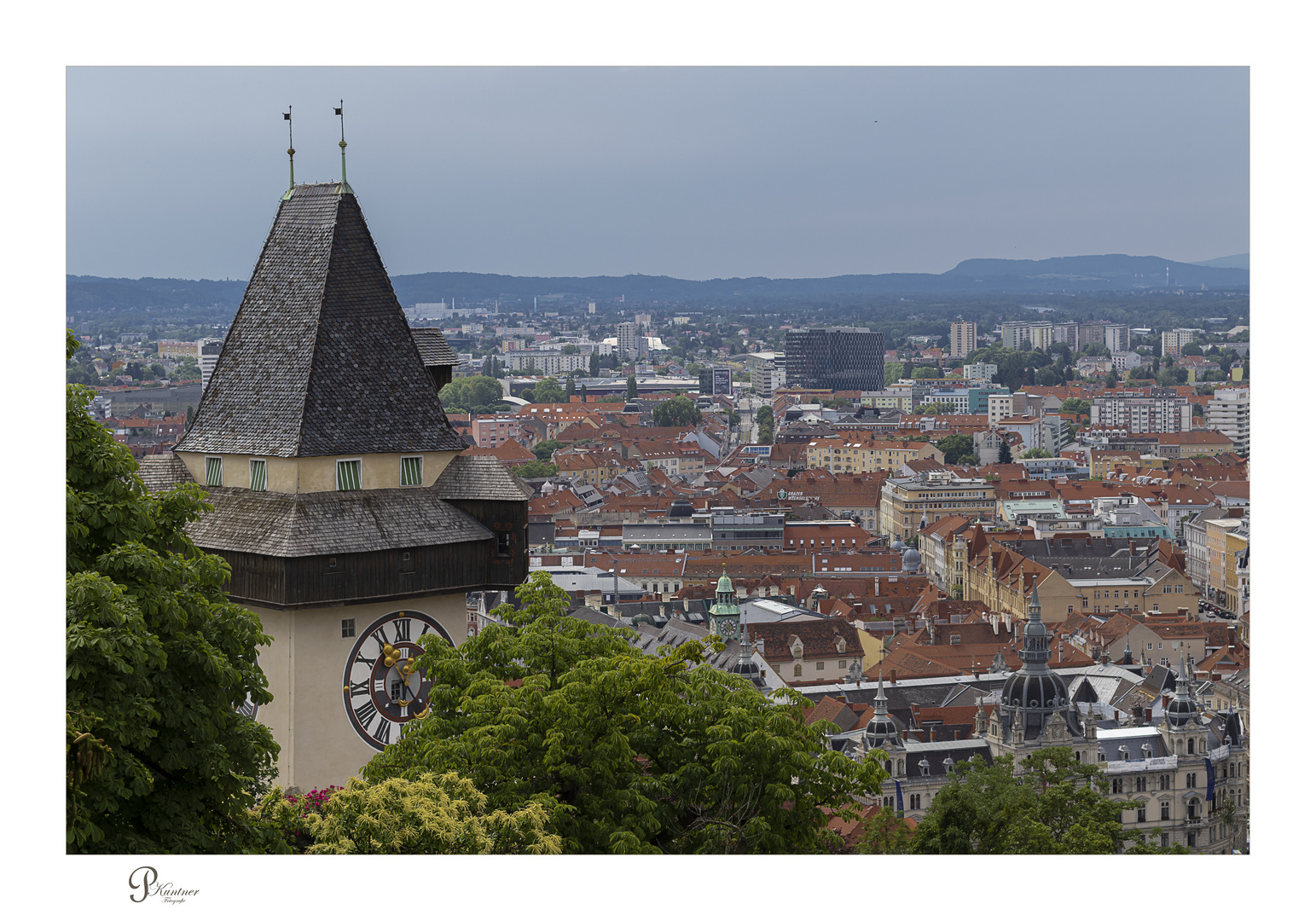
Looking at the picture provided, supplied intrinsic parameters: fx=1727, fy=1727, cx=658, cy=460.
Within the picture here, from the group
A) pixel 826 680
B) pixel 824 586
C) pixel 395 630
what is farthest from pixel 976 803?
pixel 824 586

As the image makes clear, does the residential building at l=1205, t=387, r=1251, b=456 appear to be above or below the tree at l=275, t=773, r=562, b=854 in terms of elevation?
above

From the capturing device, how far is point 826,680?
84.2 metres

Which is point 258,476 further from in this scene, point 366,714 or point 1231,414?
point 1231,414

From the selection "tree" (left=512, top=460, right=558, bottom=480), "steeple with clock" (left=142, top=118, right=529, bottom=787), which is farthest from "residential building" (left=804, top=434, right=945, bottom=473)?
"steeple with clock" (left=142, top=118, right=529, bottom=787)

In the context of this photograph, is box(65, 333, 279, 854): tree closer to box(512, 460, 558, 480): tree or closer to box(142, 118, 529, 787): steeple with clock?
box(142, 118, 529, 787): steeple with clock

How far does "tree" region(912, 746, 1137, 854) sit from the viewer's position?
1335 inches

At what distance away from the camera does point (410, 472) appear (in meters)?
21.1

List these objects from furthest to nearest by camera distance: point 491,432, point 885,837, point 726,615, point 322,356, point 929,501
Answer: point 491,432 → point 929,501 → point 726,615 → point 885,837 → point 322,356

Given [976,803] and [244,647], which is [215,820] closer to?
[244,647]

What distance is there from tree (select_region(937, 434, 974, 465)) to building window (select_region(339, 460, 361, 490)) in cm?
16160

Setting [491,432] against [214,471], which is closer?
[214,471]

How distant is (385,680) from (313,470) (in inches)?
103

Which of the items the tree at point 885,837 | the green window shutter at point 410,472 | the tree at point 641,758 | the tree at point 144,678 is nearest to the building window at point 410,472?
the green window shutter at point 410,472

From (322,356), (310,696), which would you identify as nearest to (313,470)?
(322,356)
